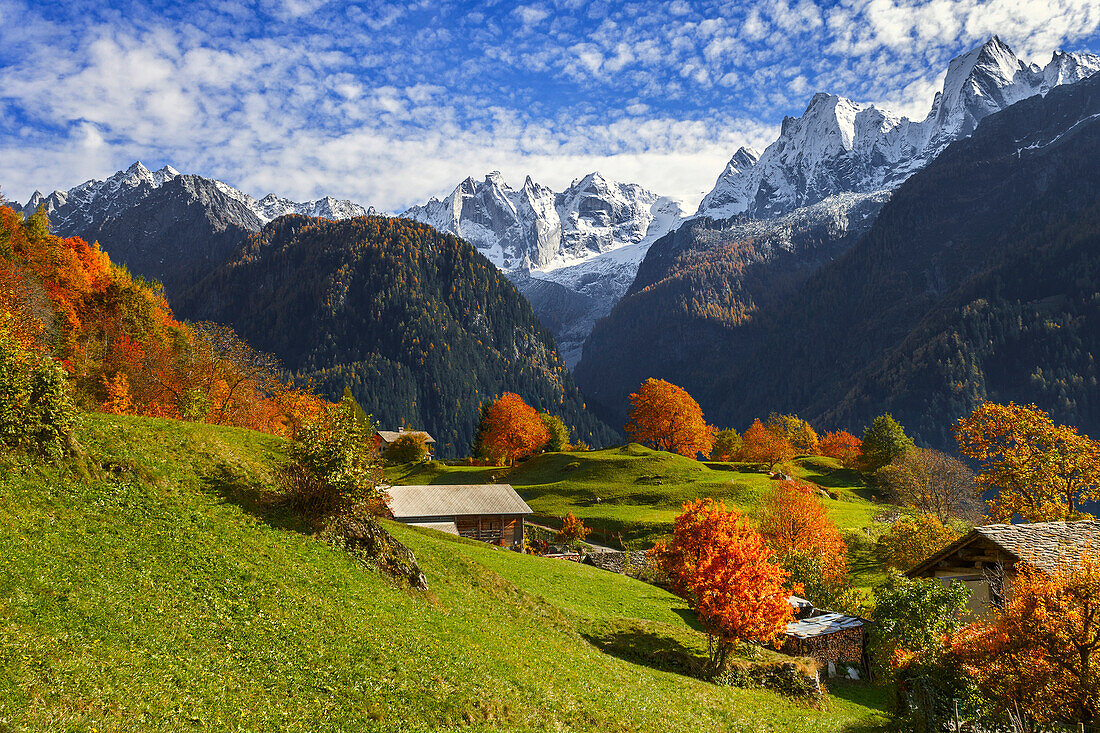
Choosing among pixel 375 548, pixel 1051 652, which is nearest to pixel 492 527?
pixel 375 548

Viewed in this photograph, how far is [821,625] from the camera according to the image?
133 feet

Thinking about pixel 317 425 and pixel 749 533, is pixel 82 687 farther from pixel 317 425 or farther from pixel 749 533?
pixel 749 533

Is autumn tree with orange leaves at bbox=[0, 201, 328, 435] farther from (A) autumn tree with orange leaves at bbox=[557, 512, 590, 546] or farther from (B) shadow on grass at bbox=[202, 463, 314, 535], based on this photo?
(A) autumn tree with orange leaves at bbox=[557, 512, 590, 546]

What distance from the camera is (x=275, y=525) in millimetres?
21609

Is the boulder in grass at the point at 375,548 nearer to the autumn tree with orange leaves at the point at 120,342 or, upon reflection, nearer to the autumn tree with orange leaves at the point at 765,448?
the autumn tree with orange leaves at the point at 120,342

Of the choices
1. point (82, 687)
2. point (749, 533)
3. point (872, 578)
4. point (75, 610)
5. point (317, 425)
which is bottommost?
point (872, 578)

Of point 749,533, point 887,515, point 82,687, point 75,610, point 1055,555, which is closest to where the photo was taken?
point 82,687

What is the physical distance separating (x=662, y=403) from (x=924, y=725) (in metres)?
103

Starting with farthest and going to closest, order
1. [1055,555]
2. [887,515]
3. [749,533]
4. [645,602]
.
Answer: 1. [887,515]
2. [645,602]
3. [749,533]
4. [1055,555]

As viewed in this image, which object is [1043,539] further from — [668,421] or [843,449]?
[843,449]

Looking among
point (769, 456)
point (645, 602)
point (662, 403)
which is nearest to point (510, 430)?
point (662, 403)

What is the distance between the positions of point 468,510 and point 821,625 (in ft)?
125

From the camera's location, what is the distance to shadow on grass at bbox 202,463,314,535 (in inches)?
859

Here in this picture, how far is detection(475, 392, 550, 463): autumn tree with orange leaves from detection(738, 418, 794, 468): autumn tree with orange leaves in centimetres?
4674
